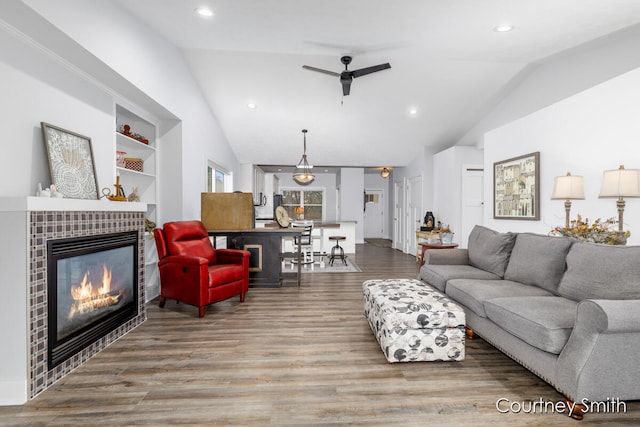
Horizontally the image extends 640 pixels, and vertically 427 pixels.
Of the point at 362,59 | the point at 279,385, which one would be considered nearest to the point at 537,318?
the point at 279,385

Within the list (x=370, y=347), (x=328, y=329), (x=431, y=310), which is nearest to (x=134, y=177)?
(x=328, y=329)

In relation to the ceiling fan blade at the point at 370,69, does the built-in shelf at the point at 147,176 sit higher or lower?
lower

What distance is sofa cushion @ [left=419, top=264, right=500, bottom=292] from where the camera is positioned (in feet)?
10.6

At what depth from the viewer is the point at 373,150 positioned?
804 centimetres

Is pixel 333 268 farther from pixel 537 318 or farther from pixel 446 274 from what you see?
pixel 537 318

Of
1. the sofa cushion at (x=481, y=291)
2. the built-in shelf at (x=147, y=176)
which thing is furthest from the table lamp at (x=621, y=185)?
the built-in shelf at (x=147, y=176)

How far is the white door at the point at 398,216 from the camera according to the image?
9.33m

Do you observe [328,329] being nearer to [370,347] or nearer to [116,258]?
[370,347]

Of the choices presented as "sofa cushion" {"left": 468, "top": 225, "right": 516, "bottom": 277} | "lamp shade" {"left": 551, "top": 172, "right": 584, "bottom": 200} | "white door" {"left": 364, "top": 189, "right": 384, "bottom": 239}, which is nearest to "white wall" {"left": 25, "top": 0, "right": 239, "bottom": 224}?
"sofa cushion" {"left": 468, "top": 225, "right": 516, "bottom": 277}

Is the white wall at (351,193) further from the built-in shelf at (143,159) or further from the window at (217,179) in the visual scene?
the built-in shelf at (143,159)

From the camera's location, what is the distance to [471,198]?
6.79 meters

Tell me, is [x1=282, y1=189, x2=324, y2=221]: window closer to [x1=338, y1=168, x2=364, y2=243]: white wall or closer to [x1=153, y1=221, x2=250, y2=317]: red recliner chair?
[x1=338, y1=168, x2=364, y2=243]: white wall

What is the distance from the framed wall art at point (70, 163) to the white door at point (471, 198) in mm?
6296

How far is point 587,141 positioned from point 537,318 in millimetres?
2750
